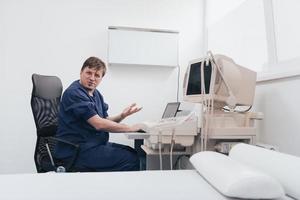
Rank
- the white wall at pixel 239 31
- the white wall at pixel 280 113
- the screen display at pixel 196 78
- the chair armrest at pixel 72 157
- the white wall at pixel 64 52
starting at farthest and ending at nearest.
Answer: the white wall at pixel 64 52 < the white wall at pixel 239 31 < the chair armrest at pixel 72 157 < the screen display at pixel 196 78 < the white wall at pixel 280 113

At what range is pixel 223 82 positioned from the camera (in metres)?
1.82

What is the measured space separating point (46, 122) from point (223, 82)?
4.32 feet

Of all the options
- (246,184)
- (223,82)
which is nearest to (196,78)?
(223,82)

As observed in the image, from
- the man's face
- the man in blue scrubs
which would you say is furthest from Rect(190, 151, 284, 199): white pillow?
the man's face

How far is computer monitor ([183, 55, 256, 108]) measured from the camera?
5.88 ft

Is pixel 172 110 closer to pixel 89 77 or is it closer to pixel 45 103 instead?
pixel 89 77

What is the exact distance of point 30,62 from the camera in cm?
309

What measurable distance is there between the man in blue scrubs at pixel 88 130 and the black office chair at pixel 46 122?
2.3 inches

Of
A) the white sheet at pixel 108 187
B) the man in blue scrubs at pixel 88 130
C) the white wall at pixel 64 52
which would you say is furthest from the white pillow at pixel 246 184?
the white wall at pixel 64 52

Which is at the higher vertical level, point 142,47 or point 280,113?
point 142,47

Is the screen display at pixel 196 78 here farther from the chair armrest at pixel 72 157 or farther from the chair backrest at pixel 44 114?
the chair backrest at pixel 44 114

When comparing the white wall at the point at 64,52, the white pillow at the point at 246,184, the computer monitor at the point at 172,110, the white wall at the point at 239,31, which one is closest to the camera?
the white pillow at the point at 246,184

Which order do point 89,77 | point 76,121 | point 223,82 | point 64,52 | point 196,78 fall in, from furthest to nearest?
point 64,52 → point 89,77 → point 76,121 → point 196,78 → point 223,82

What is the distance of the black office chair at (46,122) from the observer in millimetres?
2023
